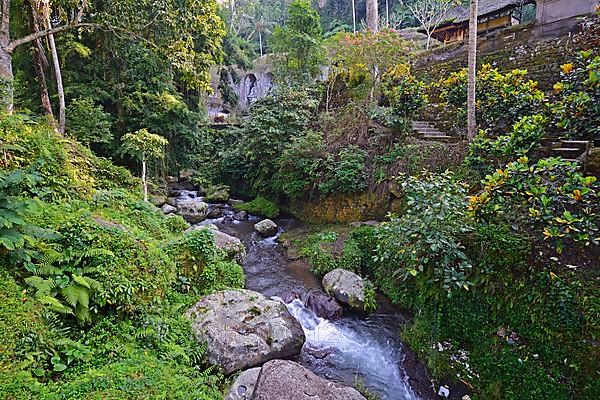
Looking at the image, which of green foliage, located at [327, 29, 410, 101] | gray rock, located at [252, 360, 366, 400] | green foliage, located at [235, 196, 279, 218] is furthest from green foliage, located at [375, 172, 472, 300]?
green foliage, located at [235, 196, 279, 218]

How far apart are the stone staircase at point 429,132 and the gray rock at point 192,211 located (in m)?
8.88

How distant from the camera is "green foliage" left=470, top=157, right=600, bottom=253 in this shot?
418 centimetres

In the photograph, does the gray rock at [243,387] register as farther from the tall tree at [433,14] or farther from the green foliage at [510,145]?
the tall tree at [433,14]

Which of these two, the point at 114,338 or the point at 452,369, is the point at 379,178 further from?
the point at 114,338

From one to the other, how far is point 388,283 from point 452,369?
8.95ft

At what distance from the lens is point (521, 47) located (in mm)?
11945

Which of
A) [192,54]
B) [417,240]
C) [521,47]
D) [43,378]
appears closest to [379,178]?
[417,240]

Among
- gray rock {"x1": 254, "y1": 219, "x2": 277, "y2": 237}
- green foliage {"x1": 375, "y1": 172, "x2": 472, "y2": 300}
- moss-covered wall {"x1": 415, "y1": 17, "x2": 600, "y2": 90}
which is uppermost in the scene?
moss-covered wall {"x1": 415, "y1": 17, "x2": 600, "y2": 90}

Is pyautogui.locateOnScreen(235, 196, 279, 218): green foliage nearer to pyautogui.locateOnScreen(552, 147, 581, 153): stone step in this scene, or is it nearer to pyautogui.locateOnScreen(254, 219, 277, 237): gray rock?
pyautogui.locateOnScreen(254, 219, 277, 237): gray rock

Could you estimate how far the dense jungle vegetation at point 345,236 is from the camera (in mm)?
3637

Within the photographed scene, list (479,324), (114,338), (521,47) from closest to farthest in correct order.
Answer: (114,338)
(479,324)
(521,47)

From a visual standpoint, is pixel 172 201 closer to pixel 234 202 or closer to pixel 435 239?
pixel 234 202

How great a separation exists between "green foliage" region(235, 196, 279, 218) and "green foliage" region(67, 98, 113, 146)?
5.96 meters

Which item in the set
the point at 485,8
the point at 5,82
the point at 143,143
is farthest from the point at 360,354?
the point at 485,8
